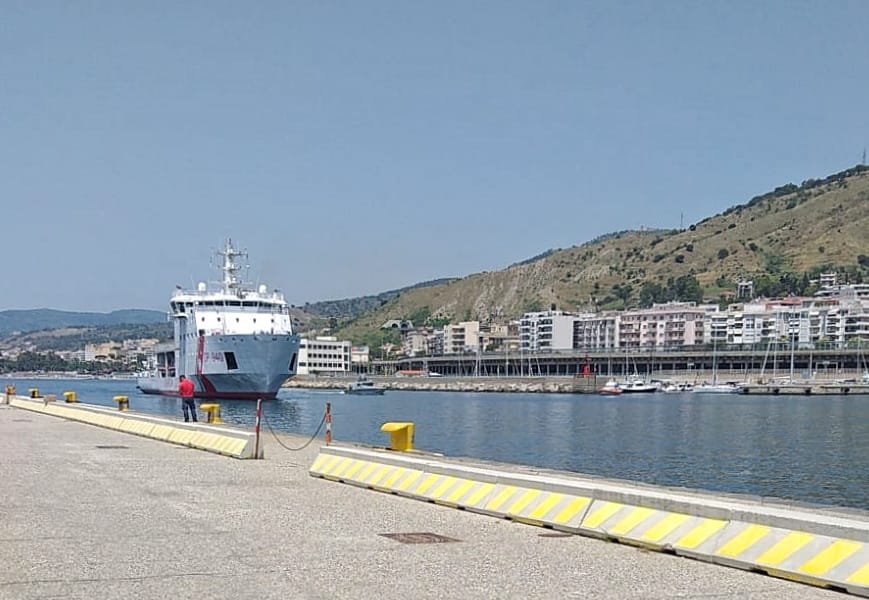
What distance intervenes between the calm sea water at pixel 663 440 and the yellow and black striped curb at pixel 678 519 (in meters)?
13.8

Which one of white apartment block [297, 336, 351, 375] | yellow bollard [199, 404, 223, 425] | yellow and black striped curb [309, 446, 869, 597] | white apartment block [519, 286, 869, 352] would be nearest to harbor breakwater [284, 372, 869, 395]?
white apartment block [297, 336, 351, 375]

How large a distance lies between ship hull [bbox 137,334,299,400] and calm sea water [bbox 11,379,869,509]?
147 cm

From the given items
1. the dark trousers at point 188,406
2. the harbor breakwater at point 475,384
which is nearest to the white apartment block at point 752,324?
the harbor breakwater at point 475,384

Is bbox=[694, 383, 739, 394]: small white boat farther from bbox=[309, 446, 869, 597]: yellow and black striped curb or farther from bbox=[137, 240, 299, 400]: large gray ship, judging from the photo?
bbox=[309, 446, 869, 597]: yellow and black striped curb

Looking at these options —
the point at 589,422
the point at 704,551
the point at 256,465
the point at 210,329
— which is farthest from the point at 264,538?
the point at 210,329

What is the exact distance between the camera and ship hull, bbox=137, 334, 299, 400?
74.8m

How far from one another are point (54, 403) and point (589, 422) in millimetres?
31184

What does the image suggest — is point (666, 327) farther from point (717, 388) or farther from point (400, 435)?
point (400, 435)

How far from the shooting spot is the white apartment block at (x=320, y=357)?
188 meters

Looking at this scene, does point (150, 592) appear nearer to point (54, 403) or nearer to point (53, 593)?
point (53, 593)

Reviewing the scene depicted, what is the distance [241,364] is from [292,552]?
214 feet

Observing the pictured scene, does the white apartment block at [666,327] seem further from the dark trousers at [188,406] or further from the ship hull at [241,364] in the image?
the dark trousers at [188,406]

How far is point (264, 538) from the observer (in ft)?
37.8

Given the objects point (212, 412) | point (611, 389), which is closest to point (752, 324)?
point (611, 389)
